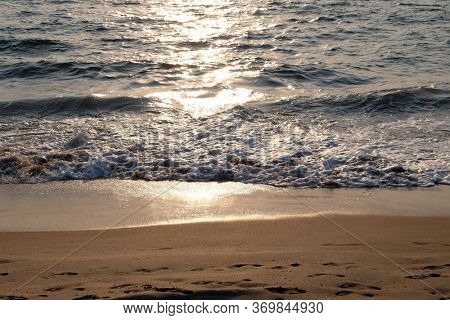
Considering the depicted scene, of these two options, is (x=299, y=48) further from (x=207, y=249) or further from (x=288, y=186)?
(x=207, y=249)

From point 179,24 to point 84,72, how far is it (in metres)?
5.01

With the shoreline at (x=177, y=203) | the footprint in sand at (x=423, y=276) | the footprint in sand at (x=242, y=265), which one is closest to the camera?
the footprint in sand at (x=423, y=276)

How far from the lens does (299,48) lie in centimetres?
1478

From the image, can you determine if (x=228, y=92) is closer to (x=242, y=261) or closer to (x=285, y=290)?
(x=242, y=261)

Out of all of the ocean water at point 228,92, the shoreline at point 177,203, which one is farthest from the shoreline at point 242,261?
the ocean water at point 228,92

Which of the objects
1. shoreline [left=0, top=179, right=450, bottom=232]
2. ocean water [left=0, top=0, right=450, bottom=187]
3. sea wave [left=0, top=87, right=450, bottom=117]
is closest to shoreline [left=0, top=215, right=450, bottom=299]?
shoreline [left=0, top=179, right=450, bottom=232]

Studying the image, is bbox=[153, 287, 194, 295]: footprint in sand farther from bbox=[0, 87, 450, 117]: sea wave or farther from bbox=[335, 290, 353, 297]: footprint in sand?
bbox=[0, 87, 450, 117]: sea wave

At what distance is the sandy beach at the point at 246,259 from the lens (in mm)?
4305

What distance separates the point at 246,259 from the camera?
4.94m

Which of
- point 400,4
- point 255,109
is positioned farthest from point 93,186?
point 400,4

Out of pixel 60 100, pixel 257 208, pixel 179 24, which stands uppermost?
pixel 179 24

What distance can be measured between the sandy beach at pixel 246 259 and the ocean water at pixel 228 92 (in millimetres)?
1313

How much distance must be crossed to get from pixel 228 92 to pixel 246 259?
6.67 metres

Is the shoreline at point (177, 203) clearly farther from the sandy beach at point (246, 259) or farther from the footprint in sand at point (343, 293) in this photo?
the footprint in sand at point (343, 293)
